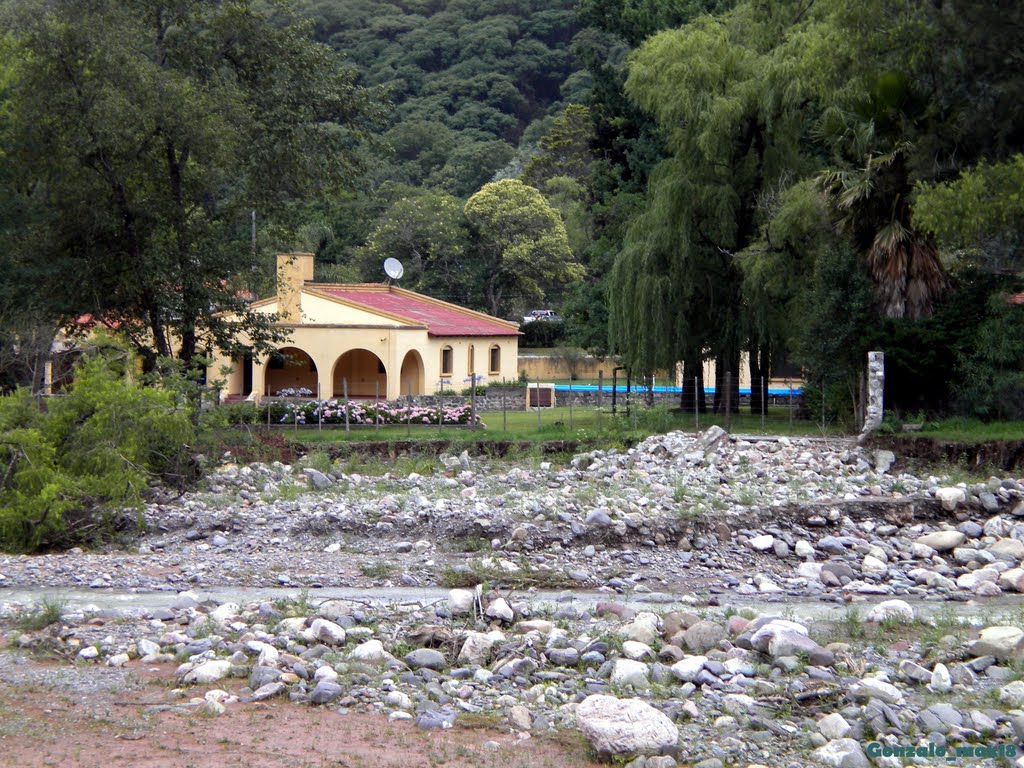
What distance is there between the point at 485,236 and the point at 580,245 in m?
6.68

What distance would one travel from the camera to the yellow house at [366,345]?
3950cm

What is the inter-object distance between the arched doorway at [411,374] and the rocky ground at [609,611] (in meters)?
17.9

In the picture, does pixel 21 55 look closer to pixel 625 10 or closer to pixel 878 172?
pixel 625 10

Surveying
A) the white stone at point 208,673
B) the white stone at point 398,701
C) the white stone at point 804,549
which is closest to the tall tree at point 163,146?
the white stone at point 804,549

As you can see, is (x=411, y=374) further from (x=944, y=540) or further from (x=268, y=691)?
(x=268, y=691)

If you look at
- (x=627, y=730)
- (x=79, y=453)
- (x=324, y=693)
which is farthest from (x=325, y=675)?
(x=79, y=453)

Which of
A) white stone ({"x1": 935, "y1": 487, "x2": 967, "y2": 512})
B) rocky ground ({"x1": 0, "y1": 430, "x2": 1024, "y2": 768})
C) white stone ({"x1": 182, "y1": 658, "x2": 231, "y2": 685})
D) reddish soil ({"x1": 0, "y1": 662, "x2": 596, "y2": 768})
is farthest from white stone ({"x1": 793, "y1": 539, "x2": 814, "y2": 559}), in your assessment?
white stone ({"x1": 182, "y1": 658, "x2": 231, "y2": 685})

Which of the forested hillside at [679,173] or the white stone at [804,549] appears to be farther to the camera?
the forested hillside at [679,173]

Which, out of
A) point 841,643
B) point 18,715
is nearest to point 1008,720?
point 841,643

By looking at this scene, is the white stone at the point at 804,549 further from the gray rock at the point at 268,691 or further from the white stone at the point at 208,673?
the white stone at the point at 208,673

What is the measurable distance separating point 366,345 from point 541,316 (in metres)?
27.6

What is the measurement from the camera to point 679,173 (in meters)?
30.9

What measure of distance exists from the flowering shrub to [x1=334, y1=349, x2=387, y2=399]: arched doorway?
953cm

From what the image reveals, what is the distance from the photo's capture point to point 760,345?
1191 inches
